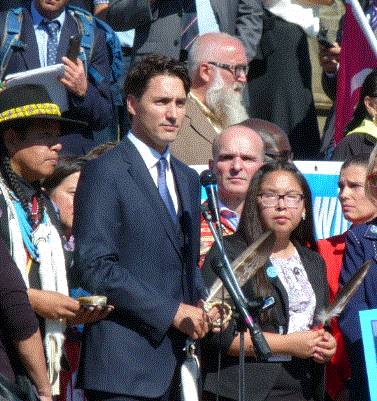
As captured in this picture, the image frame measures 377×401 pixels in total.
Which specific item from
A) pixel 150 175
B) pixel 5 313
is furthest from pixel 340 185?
pixel 5 313

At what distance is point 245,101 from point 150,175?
3775 millimetres

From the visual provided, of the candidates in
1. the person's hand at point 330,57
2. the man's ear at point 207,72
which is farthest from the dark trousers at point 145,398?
the person's hand at point 330,57

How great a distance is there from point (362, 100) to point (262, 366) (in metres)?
2.97

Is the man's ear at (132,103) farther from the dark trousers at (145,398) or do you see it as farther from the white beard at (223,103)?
the white beard at (223,103)

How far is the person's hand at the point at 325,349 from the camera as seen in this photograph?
510 cm

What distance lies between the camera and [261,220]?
214 inches

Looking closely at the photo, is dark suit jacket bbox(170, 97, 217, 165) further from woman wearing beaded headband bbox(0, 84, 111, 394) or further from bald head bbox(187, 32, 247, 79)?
woman wearing beaded headband bbox(0, 84, 111, 394)

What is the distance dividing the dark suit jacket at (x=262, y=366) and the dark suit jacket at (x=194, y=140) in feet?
5.36

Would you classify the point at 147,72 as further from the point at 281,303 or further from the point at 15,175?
the point at 281,303

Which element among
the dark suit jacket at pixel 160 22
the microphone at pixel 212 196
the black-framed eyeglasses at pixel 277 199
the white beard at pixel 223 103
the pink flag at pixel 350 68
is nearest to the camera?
the microphone at pixel 212 196

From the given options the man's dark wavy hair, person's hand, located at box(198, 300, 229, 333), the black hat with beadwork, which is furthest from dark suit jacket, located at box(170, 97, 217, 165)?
person's hand, located at box(198, 300, 229, 333)

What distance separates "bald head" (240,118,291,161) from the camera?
21.3 ft

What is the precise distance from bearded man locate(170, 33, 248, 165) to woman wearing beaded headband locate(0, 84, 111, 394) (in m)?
2.17

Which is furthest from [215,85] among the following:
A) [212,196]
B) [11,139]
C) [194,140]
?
[212,196]
